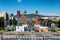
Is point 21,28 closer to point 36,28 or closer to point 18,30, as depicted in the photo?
point 18,30

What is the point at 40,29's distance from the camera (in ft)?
83.3

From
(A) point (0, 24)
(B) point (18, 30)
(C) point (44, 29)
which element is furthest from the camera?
(A) point (0, 24)

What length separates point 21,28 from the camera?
22359mm

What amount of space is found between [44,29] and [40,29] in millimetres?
627

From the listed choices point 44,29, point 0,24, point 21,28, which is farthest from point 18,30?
point 0,24

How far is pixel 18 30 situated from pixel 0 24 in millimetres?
10202

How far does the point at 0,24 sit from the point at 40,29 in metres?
8.53

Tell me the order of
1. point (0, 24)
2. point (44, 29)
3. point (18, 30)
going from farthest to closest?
point (0, 24) → point (44, 29) → point (18, 30)

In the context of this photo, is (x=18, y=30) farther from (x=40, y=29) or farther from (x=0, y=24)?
(x=0, y=24)

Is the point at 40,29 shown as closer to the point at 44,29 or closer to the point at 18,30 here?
the point at 44,29

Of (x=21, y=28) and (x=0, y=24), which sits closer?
(x=21, y=28)

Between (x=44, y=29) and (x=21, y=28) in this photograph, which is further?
(x=44, y=29)

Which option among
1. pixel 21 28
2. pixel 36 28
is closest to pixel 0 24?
pixel 36 28

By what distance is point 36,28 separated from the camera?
25.8 metres
